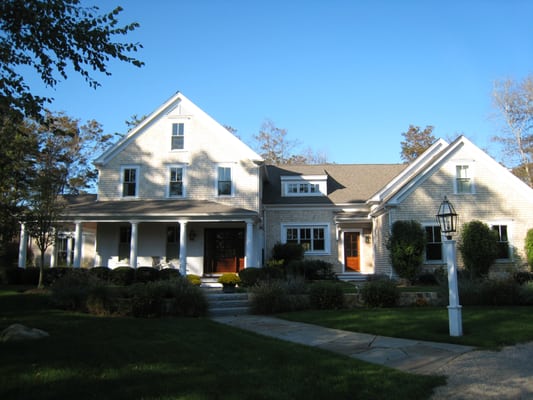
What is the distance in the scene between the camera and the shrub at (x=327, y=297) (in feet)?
38.8

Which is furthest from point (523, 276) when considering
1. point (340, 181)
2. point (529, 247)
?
point (340, 181)

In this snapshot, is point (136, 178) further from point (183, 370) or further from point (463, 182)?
point (183, 370)

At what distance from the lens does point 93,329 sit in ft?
27.6

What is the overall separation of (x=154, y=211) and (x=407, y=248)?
10068 millimetres

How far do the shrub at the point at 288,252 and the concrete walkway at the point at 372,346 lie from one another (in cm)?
1055

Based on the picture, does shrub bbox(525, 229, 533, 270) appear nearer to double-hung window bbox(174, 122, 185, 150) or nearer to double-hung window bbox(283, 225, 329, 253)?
double-hung window bbox(283, 225, 329, 253)

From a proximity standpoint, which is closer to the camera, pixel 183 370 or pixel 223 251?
pixel 183 370

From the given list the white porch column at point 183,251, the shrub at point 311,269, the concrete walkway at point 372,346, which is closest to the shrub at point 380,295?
the concrete walkway at point 372,346

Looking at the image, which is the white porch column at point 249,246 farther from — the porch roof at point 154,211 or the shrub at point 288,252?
the shrub at point 288,252

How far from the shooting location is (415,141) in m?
40.9

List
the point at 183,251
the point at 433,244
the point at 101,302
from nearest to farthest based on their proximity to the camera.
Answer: the point at 101,302, the point at 183,251, the point at 433,244

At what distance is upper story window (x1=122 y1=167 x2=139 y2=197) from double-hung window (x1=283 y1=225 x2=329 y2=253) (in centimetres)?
734

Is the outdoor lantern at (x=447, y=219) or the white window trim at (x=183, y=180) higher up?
the white window trim at (x=183, y=180)

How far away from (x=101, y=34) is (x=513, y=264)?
17.4 metres
